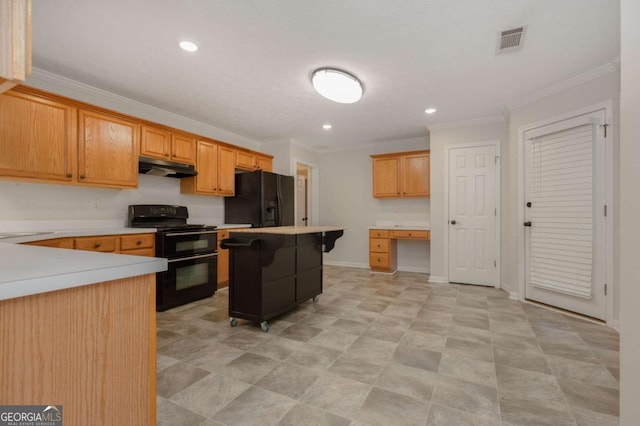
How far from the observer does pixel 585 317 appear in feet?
9.83

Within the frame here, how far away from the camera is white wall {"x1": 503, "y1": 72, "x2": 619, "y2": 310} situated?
2.84 meters

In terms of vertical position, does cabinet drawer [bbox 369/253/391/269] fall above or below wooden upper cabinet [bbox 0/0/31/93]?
below

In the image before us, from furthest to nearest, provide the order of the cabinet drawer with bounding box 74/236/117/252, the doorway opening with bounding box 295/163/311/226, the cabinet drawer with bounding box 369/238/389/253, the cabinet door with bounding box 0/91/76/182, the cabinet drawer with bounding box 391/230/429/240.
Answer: the doorway opening with bounding box 295/163/311/226 → the cabinet drawer with bounding box 369/238/389/253 → the cabinet drawer with bounding box 391/230/429/240 → the cabinet drawer with bounding box 74/236/117/252 → the cabinet door with bounding box 0/91/76/182

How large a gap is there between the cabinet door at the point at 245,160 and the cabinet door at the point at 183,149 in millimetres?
801

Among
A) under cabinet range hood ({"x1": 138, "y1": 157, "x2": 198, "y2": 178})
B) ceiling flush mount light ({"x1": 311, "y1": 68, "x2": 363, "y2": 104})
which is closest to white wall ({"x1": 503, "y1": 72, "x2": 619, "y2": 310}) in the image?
ceiling flush mount light ({"x1": 311, "y1": 68, "x2": 363, "y2": 104})

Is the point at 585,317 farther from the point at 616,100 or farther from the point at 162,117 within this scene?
the point at 162,117

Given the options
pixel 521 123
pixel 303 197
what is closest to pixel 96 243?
pixel 303 197

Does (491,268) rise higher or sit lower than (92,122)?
lower

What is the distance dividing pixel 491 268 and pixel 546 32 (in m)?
3.13

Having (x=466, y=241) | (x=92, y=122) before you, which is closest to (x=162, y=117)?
(x=92, y=122)

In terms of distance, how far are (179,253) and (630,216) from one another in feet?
12.3

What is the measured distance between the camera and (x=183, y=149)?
3.90 meters

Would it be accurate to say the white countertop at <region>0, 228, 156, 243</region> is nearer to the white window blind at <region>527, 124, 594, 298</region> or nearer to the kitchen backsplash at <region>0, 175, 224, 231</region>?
the kitchen backsplash at <region>0, 175, 224, 231</region>

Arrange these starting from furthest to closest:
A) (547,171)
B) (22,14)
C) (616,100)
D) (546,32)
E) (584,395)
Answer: (547,171), (616,100), (546,32), (584,395), (22,14)
